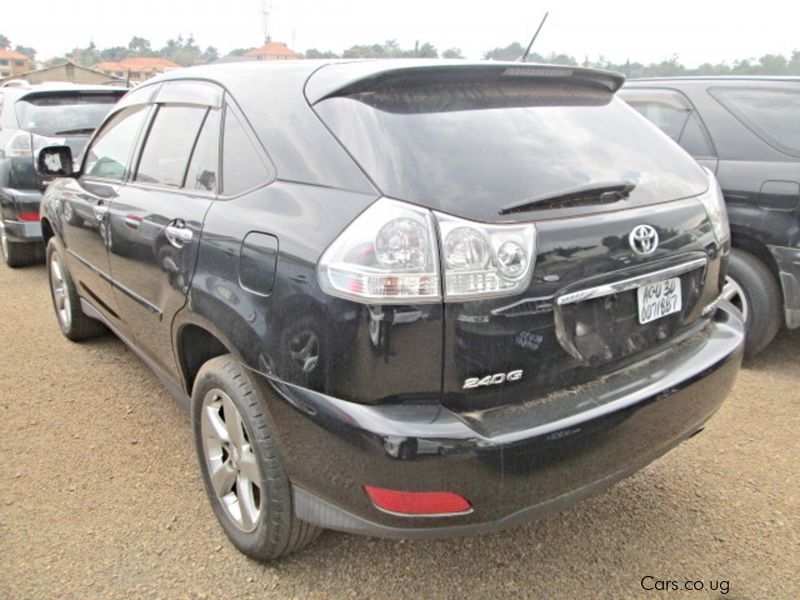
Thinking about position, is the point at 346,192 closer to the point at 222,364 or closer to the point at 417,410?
the point at 417,410

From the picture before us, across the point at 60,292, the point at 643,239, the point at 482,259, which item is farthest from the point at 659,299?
the point at 60,292

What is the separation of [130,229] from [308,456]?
58.2 inches

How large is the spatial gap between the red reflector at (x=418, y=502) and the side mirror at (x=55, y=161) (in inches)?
117

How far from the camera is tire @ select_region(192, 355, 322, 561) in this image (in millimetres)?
2006

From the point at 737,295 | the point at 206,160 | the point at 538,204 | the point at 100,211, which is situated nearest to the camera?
the point at 538,204

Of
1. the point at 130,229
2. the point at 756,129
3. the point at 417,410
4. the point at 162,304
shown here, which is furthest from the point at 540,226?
the point at 756,129

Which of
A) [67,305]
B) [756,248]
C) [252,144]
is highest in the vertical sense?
[252,144]

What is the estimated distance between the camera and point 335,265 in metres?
1.70

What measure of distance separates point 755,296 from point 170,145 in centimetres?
329

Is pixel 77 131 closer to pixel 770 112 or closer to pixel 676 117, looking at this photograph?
pixel 676 117

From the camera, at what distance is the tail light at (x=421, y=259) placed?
1.65m

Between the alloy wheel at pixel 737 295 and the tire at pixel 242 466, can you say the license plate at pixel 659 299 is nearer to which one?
the tire at pixel 242 466

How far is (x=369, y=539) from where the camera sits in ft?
7.87

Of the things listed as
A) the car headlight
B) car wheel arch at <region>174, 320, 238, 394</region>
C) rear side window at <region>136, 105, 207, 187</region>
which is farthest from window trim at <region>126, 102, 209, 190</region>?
the car headlight
